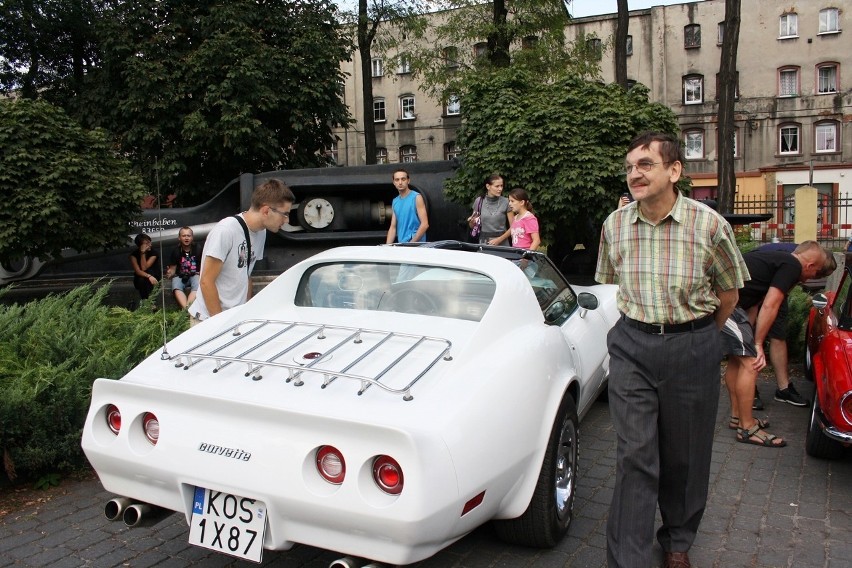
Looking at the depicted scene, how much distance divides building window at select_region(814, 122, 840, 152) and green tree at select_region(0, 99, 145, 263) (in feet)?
122

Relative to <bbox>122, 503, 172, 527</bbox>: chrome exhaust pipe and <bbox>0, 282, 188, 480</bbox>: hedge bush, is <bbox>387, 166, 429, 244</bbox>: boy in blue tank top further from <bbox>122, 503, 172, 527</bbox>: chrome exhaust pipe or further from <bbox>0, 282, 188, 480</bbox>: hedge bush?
<bbox>122, 503, 172, 527</bbox>: chrome exhaust pipe

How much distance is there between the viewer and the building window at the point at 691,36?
38438 millimetres

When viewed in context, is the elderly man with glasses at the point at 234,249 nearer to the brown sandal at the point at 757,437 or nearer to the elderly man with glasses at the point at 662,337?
the elderly man with glasses at the point at 662,337

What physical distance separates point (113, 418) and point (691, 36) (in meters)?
41.4

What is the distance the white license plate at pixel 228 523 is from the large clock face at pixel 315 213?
9.37 meters

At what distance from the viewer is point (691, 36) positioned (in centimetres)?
3869

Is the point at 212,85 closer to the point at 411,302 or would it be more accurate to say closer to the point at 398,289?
the point at 398,289

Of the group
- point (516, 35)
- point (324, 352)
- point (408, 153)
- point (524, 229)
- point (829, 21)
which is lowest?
point (324, 352)

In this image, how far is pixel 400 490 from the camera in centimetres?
252

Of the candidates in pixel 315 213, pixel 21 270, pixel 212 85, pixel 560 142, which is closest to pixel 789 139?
pixel 212 85

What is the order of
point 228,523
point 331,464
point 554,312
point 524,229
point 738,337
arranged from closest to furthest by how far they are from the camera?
point 331,464 < point 228,523 < point 554,312 < point 738,337 < point 524,229

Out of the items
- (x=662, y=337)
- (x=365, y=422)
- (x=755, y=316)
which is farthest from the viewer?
(x=755, y=316)

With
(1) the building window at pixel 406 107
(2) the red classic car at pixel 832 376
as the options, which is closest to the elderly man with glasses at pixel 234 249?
(2) the red classic car at pixel 832 376

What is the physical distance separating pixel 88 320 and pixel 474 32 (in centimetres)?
1609
